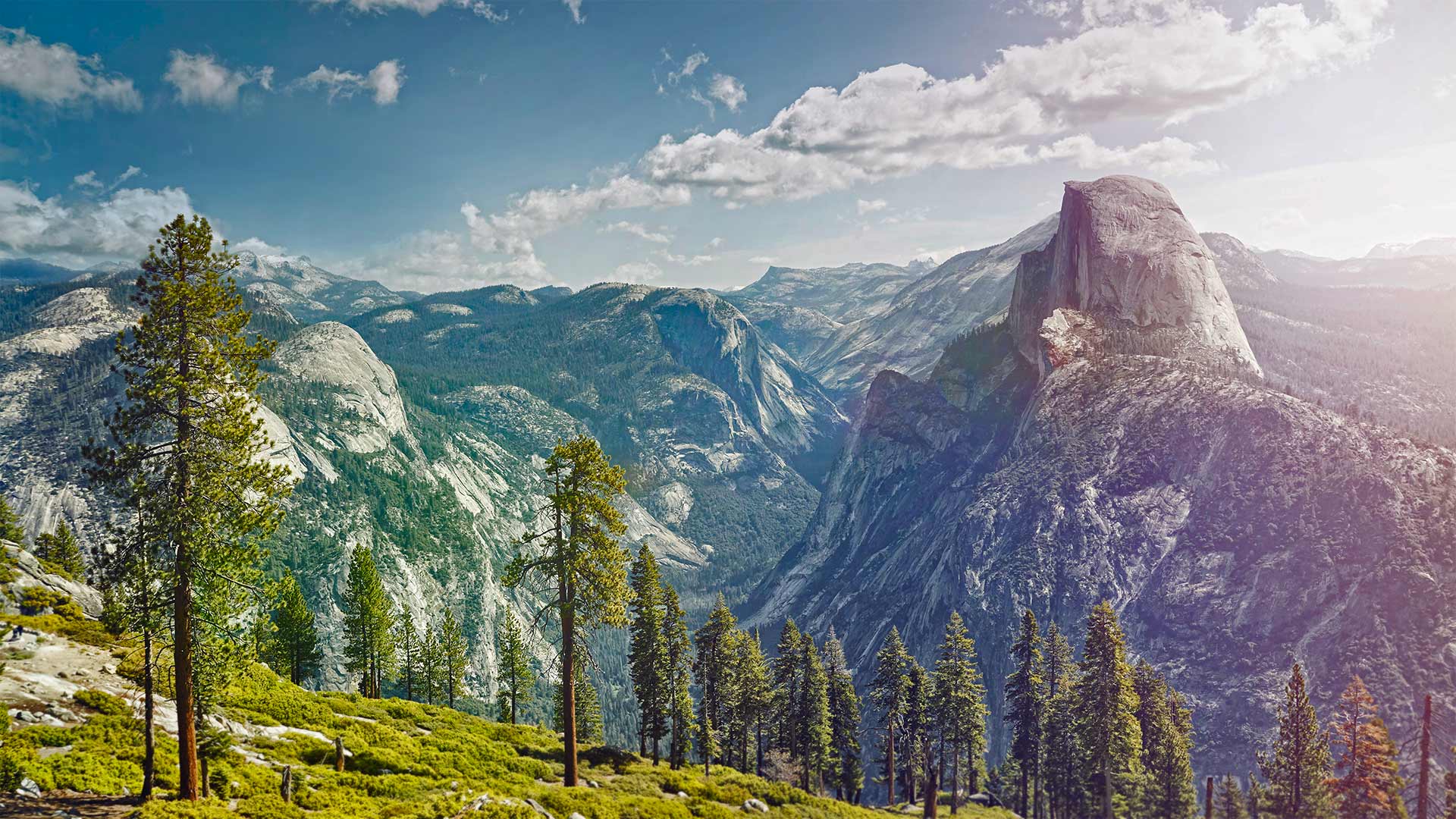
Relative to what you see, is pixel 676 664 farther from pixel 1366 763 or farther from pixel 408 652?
pixel 1366 763

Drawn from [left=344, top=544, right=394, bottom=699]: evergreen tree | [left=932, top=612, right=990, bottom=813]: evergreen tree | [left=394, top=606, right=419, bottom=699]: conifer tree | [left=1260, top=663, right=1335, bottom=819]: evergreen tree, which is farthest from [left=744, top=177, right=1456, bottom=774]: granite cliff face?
[left=344, top=544, right=394, bottom=699]: evergreen tree

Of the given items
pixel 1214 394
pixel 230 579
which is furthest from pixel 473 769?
pixel 1214 394

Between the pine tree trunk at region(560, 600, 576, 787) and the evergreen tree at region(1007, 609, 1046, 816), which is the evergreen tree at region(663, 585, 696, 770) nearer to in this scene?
the pine tree trunk at region(560, 600, 576, 787)

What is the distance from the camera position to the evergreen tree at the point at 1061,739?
53.9 metres

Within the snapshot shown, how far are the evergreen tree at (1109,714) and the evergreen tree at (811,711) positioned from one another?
69.6 feet

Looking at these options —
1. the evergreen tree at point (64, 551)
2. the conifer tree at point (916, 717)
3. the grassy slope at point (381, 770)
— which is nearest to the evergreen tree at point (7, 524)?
the evergreen tree at point (64, 551)

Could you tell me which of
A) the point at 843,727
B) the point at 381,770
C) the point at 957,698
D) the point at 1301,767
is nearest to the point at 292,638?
the point at 381,770

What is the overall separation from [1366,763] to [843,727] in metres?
37.8

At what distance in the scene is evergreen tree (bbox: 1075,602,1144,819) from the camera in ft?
149

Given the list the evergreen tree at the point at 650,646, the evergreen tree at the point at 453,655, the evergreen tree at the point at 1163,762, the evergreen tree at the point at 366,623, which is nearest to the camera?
the evergreen tree at the point at 1163,762

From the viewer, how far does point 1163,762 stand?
160 feet

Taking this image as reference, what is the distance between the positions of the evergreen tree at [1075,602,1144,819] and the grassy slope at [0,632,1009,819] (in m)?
15.6

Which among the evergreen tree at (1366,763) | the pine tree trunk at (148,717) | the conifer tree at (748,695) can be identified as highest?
the pine tree trunk at (148,717)

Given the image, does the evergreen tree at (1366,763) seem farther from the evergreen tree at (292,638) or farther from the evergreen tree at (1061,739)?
the evergreen tree at (292,638)
